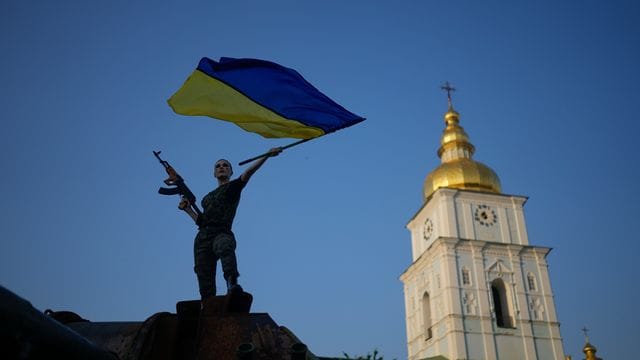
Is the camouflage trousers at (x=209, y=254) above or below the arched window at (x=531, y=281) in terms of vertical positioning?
below

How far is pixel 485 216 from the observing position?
3834cm

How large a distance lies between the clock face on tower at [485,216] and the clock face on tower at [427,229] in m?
2.99

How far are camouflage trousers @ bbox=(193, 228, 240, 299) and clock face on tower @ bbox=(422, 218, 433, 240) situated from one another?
35.6 meters

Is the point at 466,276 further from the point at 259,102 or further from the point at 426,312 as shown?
the point at 259,102

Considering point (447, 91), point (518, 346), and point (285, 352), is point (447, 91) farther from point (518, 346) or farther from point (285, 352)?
point (285, 352)

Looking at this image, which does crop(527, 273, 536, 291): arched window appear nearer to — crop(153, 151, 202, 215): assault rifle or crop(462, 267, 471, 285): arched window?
crop(462, 267, 471, 285): arched window

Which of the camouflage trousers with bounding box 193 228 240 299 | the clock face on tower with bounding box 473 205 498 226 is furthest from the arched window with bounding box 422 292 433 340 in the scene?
the camouflage trousers with bounding box 193 228 240 299

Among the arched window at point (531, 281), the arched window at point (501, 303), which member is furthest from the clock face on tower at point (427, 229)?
the arched window at point (531, 281)

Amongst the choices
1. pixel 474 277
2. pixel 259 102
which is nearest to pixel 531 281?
pixel 474 277

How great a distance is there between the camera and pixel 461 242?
3641 centimetres

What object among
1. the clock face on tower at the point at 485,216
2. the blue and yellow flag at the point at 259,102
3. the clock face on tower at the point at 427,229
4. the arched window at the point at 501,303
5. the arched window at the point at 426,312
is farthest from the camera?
the clock face on tower at the point at 427,229

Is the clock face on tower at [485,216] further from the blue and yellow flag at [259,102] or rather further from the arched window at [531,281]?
the blue and yellow flag at [259,102]

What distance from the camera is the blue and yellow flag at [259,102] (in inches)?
231

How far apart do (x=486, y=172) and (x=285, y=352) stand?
39.4 m
